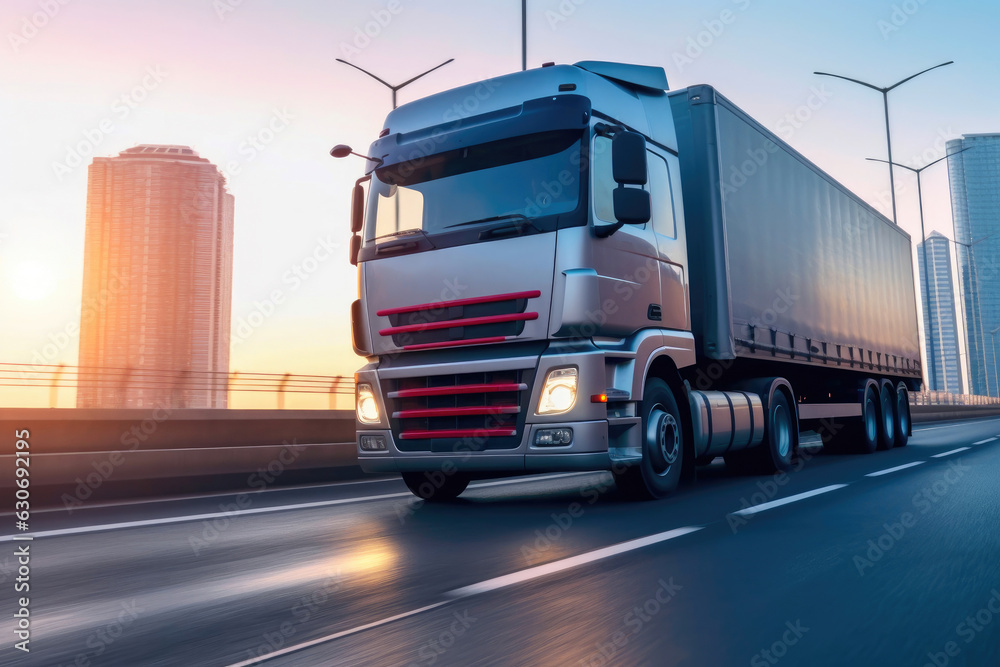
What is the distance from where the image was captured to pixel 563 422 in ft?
23.5

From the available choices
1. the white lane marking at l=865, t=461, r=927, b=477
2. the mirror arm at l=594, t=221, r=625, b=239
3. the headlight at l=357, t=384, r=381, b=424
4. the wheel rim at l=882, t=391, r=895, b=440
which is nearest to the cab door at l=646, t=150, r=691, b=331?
the mirror arm at l=594, t=221, r=625, b=239

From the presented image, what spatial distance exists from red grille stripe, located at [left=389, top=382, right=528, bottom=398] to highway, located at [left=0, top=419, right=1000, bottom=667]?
0.97 metres

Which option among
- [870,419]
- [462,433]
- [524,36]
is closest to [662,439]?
[462,433]

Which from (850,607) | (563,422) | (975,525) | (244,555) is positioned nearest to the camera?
(850,607)

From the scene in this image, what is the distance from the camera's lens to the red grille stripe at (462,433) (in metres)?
7.32

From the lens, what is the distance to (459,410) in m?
7.52

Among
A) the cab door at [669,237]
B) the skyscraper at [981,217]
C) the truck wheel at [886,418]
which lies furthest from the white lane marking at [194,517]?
the skyscraper at [981,217]

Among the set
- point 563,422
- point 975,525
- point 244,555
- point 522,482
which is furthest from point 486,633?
point 522,482

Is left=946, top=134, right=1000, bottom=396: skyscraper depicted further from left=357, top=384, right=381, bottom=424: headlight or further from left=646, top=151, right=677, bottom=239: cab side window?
left=357, top=384, right=381, bottom=424: headlight

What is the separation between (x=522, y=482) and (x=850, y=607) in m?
7.06

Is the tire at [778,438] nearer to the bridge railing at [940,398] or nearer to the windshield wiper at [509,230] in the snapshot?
the windshield wiper at [509,230]

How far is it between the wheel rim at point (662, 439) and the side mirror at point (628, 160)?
1.95 m

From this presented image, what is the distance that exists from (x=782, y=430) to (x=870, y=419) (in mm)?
4938

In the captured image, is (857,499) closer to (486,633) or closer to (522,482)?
(522,482)
